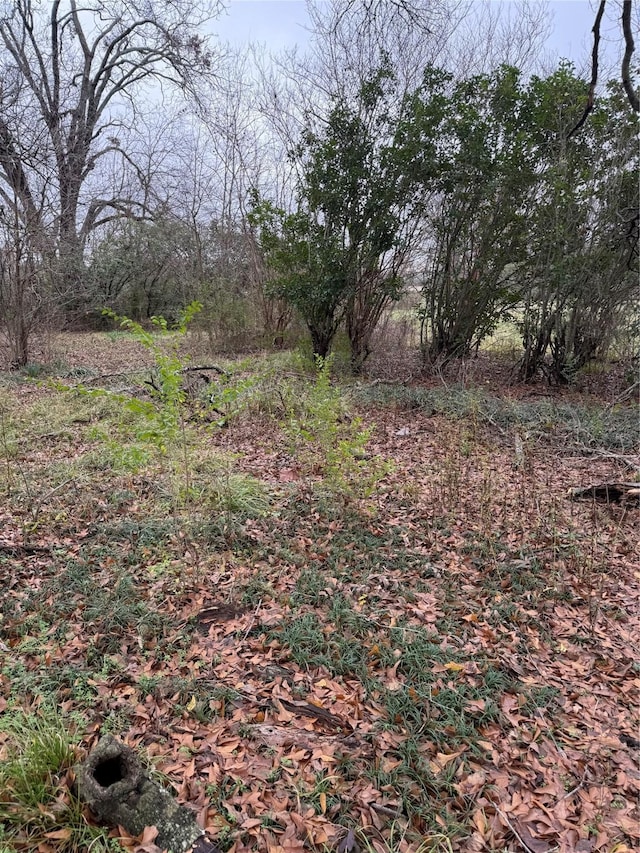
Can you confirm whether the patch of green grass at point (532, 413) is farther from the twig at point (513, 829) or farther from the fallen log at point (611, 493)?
the twig at point (513, 829)

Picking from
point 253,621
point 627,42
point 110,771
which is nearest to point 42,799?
point 110,771

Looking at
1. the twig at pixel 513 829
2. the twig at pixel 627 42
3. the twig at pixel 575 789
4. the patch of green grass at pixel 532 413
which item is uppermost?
the twig at pixel 627 42

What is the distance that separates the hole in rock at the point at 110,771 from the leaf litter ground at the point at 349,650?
17cm

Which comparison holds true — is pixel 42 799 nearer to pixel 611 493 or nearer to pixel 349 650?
pixel 349 650

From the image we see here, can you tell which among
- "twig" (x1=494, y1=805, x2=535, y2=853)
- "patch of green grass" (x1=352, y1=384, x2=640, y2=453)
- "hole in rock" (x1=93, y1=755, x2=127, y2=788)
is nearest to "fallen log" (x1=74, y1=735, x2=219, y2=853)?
"hole in rock" (x1=93, y1=755, x2=127, y2=788)

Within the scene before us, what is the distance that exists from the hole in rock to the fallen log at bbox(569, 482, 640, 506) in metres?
3.63

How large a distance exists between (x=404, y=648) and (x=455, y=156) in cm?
715

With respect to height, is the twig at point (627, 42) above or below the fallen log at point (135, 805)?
above

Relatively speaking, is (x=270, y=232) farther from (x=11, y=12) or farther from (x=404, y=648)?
(x=11, y=12)

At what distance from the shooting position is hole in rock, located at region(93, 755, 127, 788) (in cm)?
163

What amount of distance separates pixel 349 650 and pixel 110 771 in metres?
1.16

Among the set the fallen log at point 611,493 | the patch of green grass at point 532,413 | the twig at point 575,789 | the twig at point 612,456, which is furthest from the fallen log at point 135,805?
the patch of green grass at point 532,413

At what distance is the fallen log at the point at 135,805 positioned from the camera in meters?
1.53

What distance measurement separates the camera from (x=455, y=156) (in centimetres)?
697
